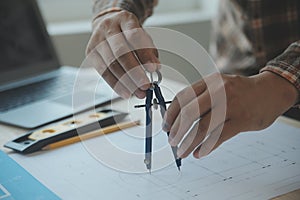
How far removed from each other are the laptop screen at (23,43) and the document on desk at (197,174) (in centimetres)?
51

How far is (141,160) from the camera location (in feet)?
2.55

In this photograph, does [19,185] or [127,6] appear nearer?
[19,185]

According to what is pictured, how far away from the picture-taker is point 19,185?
70 cm

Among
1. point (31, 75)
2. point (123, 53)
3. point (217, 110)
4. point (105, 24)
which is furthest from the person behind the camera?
point (31, 75)

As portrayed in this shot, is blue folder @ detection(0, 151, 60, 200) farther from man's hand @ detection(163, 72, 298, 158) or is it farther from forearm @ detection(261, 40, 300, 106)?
forearm @ detection(261, 40, 300, 106)

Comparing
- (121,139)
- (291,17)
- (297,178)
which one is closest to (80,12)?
(291,17)

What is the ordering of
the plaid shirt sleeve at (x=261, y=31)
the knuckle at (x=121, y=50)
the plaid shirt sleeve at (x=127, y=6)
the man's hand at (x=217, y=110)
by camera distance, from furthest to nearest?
the plaid shirt sleeve at (x=261, y=31) → the plaid shirt sleeve at (x=127, y=6) → the knuckle at (x=121, y=50) → the man's hand at (x=217, y=110)

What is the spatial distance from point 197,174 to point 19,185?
0.25 meters

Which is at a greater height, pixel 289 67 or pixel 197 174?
pixel 289 67

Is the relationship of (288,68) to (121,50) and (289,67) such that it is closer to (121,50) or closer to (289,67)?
(289,67)

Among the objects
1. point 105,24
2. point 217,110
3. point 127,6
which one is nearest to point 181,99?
point 217,110

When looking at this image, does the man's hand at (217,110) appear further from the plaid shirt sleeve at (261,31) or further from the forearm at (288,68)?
the plaid shirt sleeve at (261,31)

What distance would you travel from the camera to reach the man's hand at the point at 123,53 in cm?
71

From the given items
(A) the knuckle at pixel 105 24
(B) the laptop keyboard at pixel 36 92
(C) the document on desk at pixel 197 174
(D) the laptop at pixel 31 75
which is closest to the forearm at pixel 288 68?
(C) the document on desk at pixel 197 174
